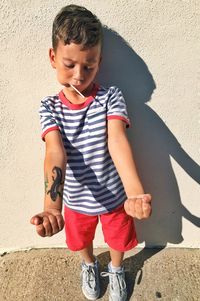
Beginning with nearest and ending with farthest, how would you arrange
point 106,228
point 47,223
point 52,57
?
1. point 47,223
2. point 52,57
3. point 106,228

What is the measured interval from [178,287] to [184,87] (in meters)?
1.30

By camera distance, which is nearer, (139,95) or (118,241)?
(139,95)

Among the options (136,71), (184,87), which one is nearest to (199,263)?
(184,87)

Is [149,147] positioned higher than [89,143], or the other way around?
[89,143]

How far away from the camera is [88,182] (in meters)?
2.06

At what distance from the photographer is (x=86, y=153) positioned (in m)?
1.97

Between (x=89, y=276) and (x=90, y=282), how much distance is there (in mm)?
48

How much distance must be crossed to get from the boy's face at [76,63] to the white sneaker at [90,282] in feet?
4.22

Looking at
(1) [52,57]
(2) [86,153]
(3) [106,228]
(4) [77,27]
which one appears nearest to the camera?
(4) [77,27]

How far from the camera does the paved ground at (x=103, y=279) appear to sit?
237 centimetres

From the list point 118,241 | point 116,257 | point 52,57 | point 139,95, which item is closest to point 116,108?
point 139,95

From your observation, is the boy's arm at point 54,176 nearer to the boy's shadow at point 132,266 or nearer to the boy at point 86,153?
the boy at point 86,153

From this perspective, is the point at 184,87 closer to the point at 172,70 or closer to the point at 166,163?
the point at 172,70

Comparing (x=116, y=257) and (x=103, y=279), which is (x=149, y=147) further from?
(x=103, y=279)
